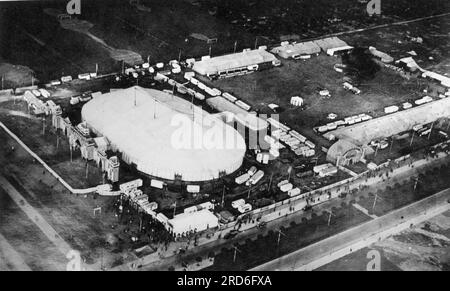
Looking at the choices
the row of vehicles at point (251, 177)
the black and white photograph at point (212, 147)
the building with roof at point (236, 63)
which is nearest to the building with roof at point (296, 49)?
the black and white photograph at point (212, 147)

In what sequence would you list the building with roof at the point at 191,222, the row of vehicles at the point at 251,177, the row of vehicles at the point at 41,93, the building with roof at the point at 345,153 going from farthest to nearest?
the row of vehicles at the point at 41,93
the building with roof at the point at 345,153
the row of vehicles at the point at 251,177
the building with roof at the point at 191,222

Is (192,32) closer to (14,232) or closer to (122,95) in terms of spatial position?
(122,95)

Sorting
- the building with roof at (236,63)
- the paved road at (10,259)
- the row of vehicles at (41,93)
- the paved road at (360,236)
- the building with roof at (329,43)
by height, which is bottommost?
the paved road at (10,259)

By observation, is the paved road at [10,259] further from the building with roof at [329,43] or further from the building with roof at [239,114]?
the building with roof at [329,43]

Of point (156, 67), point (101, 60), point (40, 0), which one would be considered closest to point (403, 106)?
point (156, 67)

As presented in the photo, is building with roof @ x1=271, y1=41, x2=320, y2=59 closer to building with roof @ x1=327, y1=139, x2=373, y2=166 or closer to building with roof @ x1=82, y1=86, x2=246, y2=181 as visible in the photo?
building with roof @ x1=82, y1=86, x2=246, y2=181

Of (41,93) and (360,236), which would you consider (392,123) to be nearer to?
(360,236)

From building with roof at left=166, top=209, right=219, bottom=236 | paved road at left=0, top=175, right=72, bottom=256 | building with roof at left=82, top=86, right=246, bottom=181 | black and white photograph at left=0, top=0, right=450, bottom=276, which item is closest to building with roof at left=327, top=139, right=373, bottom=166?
black and white photograph at left=0, top=0, right=450, bottom=276
